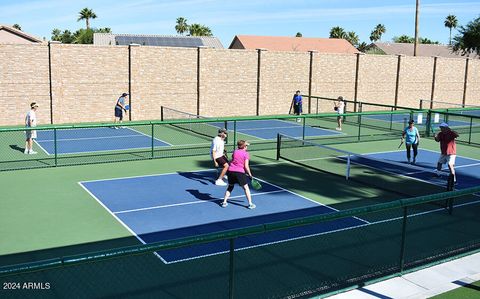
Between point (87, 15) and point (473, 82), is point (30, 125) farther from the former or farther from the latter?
point (87, 15)

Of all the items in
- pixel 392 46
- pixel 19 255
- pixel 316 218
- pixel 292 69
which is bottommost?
pixel 19 255

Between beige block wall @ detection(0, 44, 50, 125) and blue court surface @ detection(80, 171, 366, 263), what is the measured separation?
49.3 feet

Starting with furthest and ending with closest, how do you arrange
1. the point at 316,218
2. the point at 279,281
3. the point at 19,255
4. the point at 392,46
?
the point at 392,46, the point at 19,255, the point at 279,281, the point at 316,218

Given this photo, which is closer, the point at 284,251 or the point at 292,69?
the point at 284,251

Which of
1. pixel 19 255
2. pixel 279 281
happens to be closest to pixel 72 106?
pixel 19 255

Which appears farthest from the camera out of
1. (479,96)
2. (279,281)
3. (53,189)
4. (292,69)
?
(479,96)

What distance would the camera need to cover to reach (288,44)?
83.7 m

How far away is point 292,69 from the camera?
36.9 metres

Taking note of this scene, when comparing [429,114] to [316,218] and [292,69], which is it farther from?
[316,218]

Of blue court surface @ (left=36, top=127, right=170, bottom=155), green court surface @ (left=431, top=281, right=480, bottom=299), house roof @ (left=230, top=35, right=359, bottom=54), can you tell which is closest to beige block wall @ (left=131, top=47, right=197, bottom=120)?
blue court surface @ (left=36, top=127, right=170, bottom=155)

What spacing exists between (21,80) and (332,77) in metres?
21.5

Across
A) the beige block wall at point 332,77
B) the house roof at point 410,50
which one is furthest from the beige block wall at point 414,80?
the house roof at point 410,50

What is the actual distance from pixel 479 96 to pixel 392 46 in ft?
159

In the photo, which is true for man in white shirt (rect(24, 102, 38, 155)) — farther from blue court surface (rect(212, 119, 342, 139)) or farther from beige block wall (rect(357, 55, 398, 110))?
beige block wall (rect(357, 55, 398, 110))
